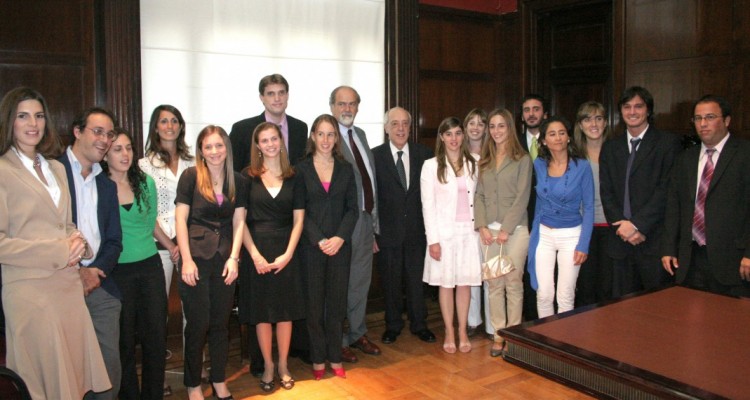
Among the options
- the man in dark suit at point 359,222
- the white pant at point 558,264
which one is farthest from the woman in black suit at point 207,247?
the white pant at point 558,264

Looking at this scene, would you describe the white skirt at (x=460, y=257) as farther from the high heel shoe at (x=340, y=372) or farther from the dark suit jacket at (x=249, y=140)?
the dark suit jacket at (x=249, y=140)

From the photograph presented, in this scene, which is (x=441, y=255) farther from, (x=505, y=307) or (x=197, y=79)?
(x=197, y=79)

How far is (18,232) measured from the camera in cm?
241

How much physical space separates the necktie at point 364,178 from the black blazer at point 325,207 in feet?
0.96

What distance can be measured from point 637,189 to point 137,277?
9.54 ft

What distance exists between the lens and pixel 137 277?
303cm

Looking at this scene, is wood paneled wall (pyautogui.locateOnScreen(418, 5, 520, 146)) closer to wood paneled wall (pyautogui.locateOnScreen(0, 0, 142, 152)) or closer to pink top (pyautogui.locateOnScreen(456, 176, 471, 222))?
pink top (pyautogui.locateOnScreen(456, 176, 471, 222))

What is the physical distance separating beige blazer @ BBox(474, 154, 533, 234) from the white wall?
1.69 meters

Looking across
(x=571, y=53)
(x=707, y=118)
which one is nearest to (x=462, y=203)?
(x=707, y=118)

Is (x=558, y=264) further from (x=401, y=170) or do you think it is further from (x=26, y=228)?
(x=26, y=228)

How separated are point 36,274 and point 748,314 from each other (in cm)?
263

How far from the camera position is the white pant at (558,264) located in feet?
12.8

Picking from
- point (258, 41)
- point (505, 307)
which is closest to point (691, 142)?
point (505, 307)

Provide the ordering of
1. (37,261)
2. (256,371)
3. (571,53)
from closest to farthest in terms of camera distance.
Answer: (37,261) < (256,371) < (571,53)
